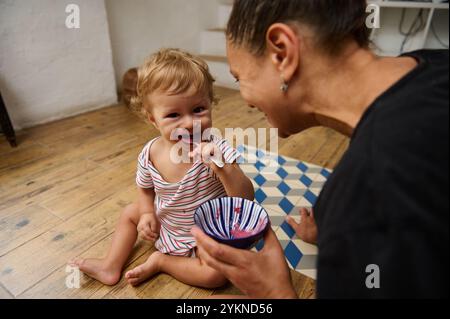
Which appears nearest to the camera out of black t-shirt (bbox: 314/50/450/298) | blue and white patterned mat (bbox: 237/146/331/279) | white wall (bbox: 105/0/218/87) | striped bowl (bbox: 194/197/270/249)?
black t-shirt (bbox: 314/50/450/298)

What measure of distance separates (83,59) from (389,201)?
2158mm

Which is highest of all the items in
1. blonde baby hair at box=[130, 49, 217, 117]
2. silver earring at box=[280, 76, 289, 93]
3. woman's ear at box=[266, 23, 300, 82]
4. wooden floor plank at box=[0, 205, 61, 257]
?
woman's ear at box=[266, 23, 300, 82]

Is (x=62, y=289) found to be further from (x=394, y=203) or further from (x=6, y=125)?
(x=6, y=125)

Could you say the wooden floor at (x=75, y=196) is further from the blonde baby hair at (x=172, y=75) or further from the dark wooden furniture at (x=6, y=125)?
the blonde baby hair at (x=172, y=75)

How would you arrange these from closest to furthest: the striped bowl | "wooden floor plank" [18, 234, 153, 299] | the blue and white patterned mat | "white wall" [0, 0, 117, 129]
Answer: the striped bowl → "wooden floor plank" [18, 234, 153, 299] → the blue and white patterned mat → "white wall" [0, 0, 117, 129]

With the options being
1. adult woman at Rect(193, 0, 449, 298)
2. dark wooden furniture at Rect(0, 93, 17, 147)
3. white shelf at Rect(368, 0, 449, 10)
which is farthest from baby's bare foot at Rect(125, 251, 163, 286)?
white shelf at Rect(368, 0, 449, 10)

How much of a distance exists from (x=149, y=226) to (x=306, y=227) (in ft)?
1.67

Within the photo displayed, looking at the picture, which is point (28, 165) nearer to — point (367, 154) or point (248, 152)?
point (248, 152)

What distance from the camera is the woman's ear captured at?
466 mm

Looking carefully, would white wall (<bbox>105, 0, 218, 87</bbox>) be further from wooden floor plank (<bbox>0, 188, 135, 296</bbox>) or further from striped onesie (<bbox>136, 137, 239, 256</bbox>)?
striped onesie (<bbox>136, 137, 239, 256</bbox>)

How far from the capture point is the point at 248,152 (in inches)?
63.7

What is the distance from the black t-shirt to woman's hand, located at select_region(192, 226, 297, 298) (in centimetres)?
14

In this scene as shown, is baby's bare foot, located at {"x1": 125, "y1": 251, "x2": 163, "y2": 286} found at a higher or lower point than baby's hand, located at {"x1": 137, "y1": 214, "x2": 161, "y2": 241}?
lower

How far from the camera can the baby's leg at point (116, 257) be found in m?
0.84
